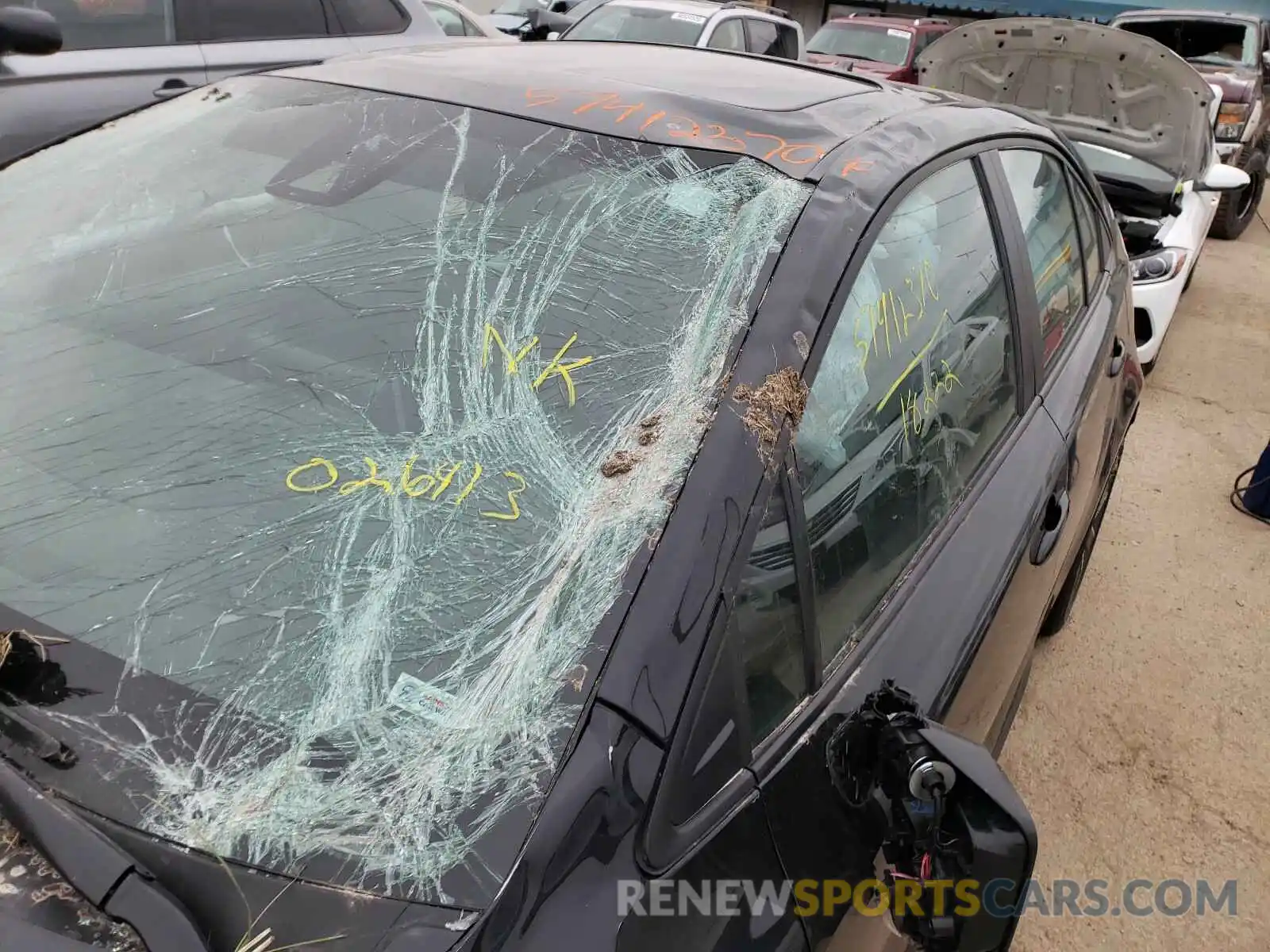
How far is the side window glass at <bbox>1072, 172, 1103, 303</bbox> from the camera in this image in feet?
8.51

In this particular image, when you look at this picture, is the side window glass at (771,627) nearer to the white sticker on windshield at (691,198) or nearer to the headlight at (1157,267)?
the white sticker on windshield at (691,198)

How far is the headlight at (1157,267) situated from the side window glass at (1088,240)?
7.02 ft

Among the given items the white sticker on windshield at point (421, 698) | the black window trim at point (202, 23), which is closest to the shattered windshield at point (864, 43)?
the black window trim at point (202, 23)

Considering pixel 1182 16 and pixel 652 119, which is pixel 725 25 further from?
pixel 652 119

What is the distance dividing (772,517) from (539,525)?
0.94 feet

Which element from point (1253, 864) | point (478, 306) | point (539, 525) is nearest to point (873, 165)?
point (478, 306)

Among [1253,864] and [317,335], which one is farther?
[1253,864]

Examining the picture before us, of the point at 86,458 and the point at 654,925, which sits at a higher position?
the point at 86,458

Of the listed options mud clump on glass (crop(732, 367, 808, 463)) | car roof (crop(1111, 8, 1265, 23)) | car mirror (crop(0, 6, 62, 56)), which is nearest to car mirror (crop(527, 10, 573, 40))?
car mirror (crop(0, 6, 62, 56))

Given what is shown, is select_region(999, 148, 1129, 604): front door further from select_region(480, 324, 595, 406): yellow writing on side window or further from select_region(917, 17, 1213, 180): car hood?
select_region(917, 17, 1213, 180): car hood

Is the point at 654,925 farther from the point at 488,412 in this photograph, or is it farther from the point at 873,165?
the point at 873,165

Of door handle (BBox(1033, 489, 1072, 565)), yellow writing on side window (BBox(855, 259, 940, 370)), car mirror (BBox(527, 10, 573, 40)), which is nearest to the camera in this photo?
yellow writing on side window (BBox(855, 259, 940, 370))

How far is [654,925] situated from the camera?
93 centimetres

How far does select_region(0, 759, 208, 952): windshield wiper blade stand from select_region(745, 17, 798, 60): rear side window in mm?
8510
